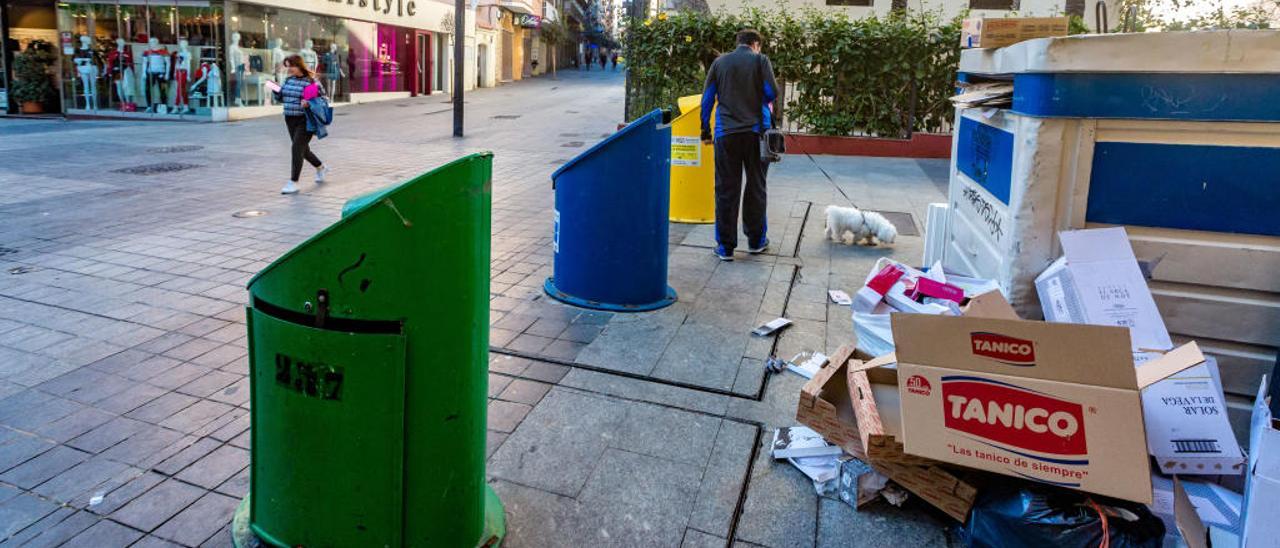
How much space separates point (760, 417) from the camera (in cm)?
363

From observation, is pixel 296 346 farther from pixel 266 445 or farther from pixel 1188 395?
pixel 1188 395

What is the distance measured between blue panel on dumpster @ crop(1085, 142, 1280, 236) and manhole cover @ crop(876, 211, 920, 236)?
183 inches

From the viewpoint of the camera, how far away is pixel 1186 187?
3199mm

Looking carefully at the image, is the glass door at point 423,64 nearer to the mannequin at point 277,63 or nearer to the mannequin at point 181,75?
the mannequin at point 277,63

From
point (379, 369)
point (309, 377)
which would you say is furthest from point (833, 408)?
point (309, 377)

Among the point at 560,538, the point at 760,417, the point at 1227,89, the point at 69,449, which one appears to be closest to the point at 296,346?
the point at 560,538

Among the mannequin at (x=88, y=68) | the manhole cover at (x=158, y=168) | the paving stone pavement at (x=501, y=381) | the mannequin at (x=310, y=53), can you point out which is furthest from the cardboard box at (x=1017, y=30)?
the mannequin at (x=310, y=53)

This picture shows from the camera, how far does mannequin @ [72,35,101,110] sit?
19.7 m

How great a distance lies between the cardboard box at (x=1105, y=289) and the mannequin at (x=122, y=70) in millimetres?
21863

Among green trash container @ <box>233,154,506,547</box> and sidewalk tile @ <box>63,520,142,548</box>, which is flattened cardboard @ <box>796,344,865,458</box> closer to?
green trash container @ <box>233,154,506,547</box>

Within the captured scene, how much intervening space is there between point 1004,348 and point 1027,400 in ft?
0.55

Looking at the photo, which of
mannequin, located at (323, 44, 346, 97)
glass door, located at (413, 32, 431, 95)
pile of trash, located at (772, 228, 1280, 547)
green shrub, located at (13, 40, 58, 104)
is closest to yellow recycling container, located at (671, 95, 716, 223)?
pile of trash, located at (772, 228, 1280, 547)

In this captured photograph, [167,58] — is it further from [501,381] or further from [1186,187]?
[1186,187]

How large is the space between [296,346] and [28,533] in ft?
4.18
